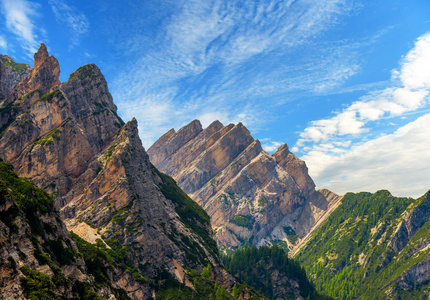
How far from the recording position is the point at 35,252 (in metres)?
58.8

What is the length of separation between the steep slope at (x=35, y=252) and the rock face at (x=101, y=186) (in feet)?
211

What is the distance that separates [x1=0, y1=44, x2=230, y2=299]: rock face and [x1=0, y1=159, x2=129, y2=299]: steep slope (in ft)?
211

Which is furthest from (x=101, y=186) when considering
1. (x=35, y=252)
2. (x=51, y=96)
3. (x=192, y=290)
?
(x=35, y=252)

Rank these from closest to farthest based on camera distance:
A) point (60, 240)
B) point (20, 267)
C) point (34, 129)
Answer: point (20, 267) → point (60, 240) → point (34, 129)

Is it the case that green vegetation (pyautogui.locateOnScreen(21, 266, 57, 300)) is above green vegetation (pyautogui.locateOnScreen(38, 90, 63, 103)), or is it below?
below

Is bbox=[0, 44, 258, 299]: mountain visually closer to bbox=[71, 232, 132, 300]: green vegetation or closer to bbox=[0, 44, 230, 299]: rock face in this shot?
bbox=[0, 44, 230, 299]: rock face

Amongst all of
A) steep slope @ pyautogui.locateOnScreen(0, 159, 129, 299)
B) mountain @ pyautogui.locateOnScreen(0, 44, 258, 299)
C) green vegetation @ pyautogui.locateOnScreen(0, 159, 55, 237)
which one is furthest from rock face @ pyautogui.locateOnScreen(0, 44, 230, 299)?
green vegetation @ pyautogui.locateOnScreen(0, 159, 55, 237)

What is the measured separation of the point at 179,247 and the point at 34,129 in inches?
4143

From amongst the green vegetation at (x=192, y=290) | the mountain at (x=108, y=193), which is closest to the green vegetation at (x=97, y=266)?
the mountain at (x=108, y=193)

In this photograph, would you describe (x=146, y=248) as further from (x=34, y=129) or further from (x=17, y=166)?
(x=34, y=129)

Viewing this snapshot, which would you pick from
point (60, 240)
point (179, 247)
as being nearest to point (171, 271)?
point (179, 247)

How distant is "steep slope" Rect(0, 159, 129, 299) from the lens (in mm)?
49625

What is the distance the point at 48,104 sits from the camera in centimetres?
18388

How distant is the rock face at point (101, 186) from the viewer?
14875cm
